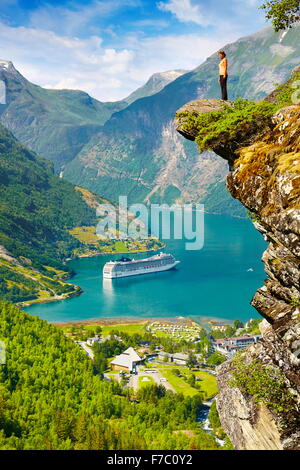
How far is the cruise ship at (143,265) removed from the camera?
453ft

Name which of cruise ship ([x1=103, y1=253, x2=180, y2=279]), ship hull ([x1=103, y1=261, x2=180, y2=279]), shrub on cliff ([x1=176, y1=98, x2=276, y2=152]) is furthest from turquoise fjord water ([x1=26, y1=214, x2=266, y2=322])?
shrub on cliff ([x1=176, y1=98, x2=276, y2=152])

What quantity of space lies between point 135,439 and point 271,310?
20.5 metres

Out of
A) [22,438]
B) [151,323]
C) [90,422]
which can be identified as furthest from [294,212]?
[151,323]

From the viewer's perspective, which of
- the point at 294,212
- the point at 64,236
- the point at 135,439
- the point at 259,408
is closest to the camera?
the point at 294,212

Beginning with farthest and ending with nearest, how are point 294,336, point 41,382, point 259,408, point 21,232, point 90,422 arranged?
point 21,232
point 41,382
point 90,422
point 259,408
point 294,336

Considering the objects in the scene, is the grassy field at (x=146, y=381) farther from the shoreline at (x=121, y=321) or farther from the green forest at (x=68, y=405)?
the shoreline at (x=121, y=321)

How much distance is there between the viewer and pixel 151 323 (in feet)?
274

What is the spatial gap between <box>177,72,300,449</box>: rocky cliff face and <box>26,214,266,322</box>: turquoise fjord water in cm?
7326

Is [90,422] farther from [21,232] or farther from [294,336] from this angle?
[21,232]

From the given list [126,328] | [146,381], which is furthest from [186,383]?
[126,328]

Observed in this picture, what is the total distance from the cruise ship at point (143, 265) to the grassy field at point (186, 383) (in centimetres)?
7576

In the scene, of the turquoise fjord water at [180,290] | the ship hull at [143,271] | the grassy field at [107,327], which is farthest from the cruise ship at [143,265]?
the grassy field at [107,327]

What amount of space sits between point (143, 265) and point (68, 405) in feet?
352

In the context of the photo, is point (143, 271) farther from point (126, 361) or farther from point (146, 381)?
point (146, 381)
